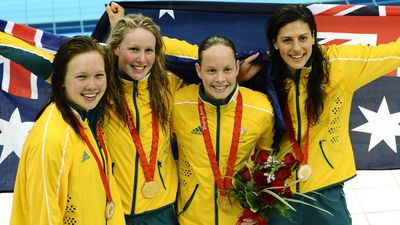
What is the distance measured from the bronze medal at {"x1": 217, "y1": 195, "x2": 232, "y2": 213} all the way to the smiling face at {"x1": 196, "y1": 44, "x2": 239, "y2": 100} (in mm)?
503

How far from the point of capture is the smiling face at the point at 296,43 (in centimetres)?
279

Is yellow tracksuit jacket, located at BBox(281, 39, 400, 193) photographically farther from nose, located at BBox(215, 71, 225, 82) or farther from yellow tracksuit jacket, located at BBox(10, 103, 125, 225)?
yellow tracksuit jacket, located at BBox(10, 103, 125, 225)

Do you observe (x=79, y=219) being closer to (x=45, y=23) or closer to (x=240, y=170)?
(x=240, y=170)

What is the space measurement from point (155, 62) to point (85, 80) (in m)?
0.48

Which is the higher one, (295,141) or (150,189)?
(295,141)

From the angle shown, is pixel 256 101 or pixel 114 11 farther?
pixel 114 11

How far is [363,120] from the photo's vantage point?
148 inches

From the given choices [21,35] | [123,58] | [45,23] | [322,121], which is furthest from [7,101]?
[45,23]

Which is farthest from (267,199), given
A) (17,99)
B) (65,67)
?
(17,99)

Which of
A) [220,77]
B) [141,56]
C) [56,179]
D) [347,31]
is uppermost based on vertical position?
[347,31]

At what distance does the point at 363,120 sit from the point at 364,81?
85 cm

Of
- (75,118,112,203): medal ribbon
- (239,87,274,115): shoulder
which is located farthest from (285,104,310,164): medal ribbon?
(75,118,112,203): medal ribbon

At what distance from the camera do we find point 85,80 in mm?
2438

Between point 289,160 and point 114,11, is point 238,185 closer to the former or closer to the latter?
point 289,160
